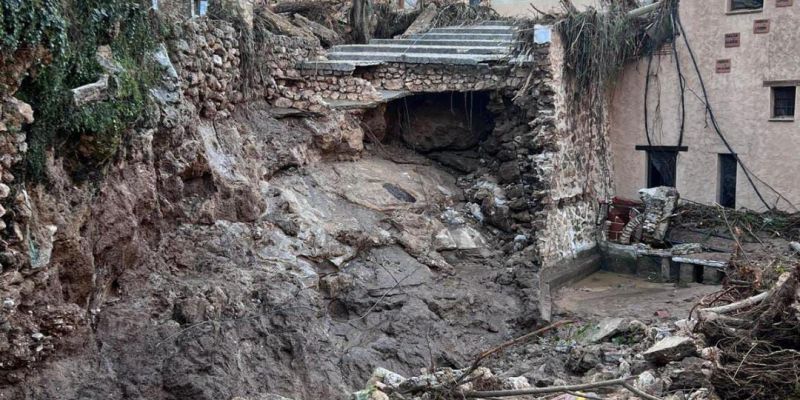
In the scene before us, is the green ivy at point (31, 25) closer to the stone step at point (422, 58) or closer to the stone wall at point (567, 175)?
the stone step at point (422, 58)

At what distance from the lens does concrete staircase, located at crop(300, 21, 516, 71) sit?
571 inches

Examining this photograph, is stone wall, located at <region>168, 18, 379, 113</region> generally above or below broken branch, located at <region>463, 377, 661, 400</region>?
above

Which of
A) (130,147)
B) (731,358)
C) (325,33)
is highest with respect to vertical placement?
(325,33)

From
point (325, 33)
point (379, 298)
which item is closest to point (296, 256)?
point (379, 298)

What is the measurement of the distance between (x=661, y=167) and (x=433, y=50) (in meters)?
5.36

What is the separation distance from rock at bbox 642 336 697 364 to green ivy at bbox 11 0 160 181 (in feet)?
19.5

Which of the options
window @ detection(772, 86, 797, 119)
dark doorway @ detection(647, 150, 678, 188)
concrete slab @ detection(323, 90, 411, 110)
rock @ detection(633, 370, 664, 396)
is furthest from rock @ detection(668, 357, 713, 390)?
dark doorway @ detection(647, 150, 678, 188)

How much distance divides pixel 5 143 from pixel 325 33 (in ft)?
33.0

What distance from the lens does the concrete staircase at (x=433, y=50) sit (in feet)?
47.5

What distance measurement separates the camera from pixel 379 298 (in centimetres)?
1145

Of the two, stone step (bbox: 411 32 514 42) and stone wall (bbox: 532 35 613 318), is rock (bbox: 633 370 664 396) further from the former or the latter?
stone step (bbox: 411 32 514 42)

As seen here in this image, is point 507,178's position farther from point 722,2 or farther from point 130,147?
Result: point 130,147

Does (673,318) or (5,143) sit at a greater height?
(5,143)

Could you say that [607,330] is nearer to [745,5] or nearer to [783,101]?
[783,101]
